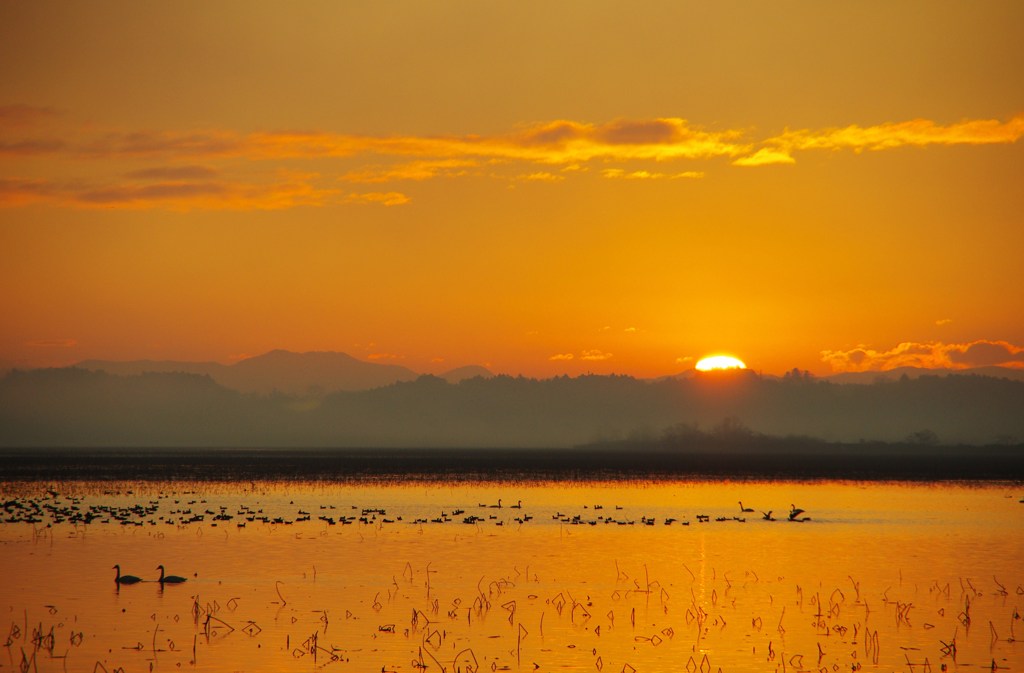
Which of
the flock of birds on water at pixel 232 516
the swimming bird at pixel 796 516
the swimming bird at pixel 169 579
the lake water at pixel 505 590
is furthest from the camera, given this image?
the swimming bird at pixel 796 516

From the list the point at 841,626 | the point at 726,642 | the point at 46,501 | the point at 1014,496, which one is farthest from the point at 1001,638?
the point at 1014,496

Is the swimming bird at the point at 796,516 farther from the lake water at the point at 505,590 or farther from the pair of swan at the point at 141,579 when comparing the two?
the pair of swan at the point at 141,579

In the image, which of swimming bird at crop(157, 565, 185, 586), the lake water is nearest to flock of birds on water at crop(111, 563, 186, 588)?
swimming bird at crop(157, 565, 185, 586)

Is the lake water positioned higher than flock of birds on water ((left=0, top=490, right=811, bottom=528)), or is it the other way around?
flock of birds on water ((left=0, top=490, right=811, bottom=528))

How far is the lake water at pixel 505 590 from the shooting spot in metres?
25.2

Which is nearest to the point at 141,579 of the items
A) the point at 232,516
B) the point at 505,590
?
the point at 505,590

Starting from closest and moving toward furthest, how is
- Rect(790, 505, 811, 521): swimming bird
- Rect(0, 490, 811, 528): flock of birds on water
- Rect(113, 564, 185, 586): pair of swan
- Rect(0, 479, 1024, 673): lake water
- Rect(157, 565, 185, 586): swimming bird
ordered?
Rect(0, 479, 1024, 673): lake water, Rect(113, 564, 185, 586): pair of swan, Rect(157, 565, 185, 586): swimming bird, Rect(0, 490, 811, 528): flock of birds on water, Rect(790, 505, 811, 521): swimming bird

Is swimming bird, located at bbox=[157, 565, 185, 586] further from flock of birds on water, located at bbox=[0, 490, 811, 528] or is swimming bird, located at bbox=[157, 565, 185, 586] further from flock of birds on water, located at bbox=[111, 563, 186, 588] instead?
flock of birds on water, located at bbox=[0, 490, 811, 528]

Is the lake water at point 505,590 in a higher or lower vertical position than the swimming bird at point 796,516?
lower

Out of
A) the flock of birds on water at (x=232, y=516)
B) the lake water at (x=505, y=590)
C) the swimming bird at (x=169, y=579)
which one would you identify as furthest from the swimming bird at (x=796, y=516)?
the swimming bird at (x=169, y=579)

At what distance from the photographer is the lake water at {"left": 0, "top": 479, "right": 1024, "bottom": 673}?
2517 centimetres

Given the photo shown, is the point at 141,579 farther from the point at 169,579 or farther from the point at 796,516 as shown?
the point at 796,516

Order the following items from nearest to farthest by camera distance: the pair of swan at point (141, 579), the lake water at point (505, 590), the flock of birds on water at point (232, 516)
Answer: the lake water at point (505, 590) → the pair of swan at point (141, 579) → the flock of birds on water at point (232, 516)

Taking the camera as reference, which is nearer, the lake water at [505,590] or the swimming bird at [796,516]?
the lake water at [505,590]
